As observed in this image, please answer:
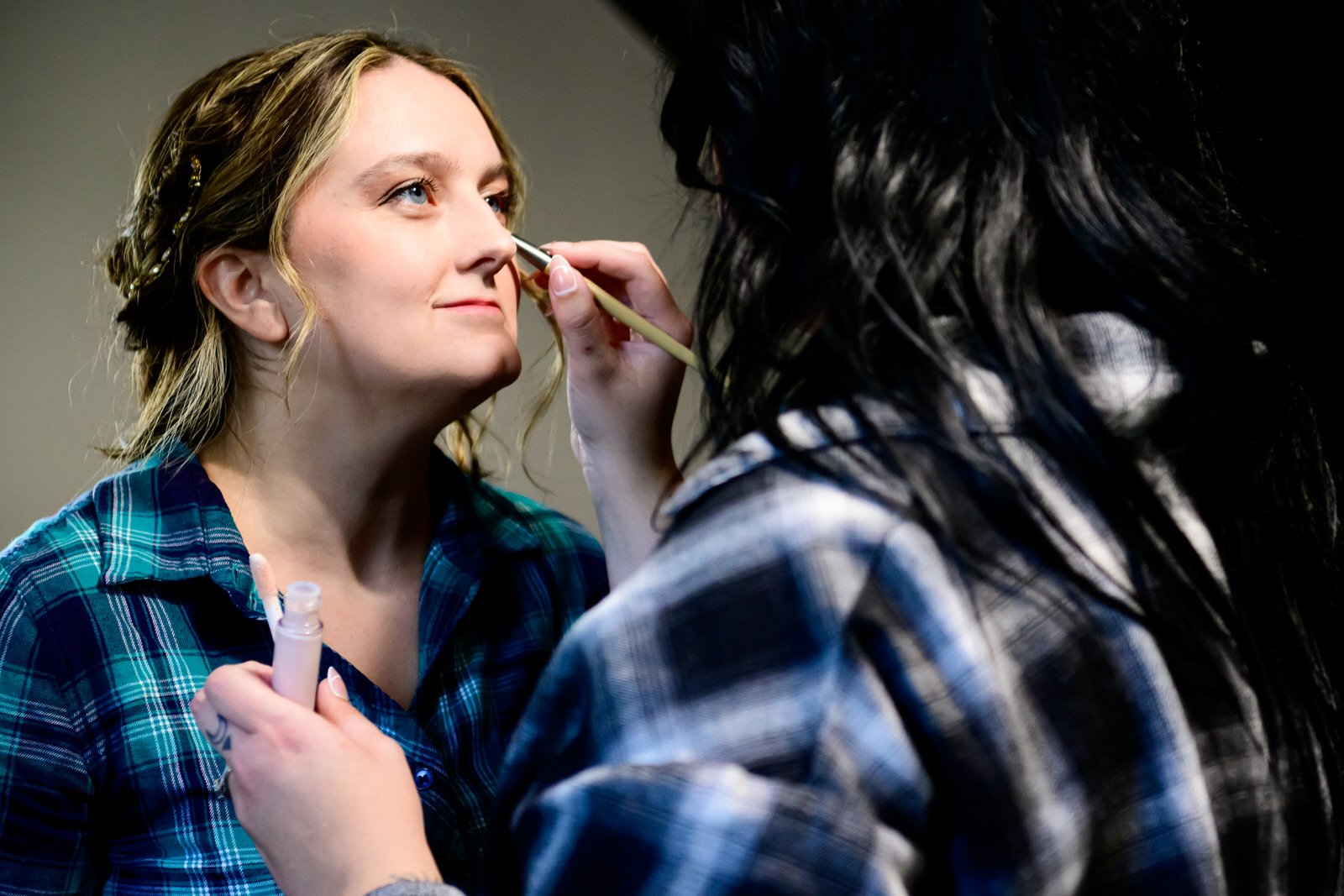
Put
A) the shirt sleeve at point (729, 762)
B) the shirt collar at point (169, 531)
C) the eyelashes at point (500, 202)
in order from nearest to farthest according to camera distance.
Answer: the shirt sleeve at point (729, 762) < the shirt collar at point (169, 531) < the eyelashes at point (500, 202)

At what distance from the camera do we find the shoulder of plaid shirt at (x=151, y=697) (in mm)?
1011

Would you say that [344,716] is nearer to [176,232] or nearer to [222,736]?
[222,736]

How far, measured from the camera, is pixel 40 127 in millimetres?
1403

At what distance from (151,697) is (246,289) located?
0.44 meters

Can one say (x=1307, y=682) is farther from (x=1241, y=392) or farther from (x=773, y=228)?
(x=773, y=228)

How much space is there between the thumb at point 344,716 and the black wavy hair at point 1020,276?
0.30m

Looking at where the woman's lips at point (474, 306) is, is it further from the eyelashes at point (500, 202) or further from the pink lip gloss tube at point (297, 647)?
the pink lip gloss tube at point (297, 647)

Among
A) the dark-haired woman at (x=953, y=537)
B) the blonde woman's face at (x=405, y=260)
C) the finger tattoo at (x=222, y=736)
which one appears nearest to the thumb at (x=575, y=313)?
the blonde woman's face at (x=405, y=260)

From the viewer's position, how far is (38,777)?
100cm

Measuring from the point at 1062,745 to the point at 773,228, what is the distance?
0.32 m

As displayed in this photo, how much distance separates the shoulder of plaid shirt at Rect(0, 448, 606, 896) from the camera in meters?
1.01

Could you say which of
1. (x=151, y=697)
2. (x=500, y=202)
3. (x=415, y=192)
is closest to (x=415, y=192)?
(x=415, y=192)

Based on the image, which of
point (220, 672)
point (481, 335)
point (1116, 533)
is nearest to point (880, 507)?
point (1116, 533)

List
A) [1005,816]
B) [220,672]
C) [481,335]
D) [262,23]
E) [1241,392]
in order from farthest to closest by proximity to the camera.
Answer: [262,23], [481,335], [220,672], [1241,392], [1005,816]
